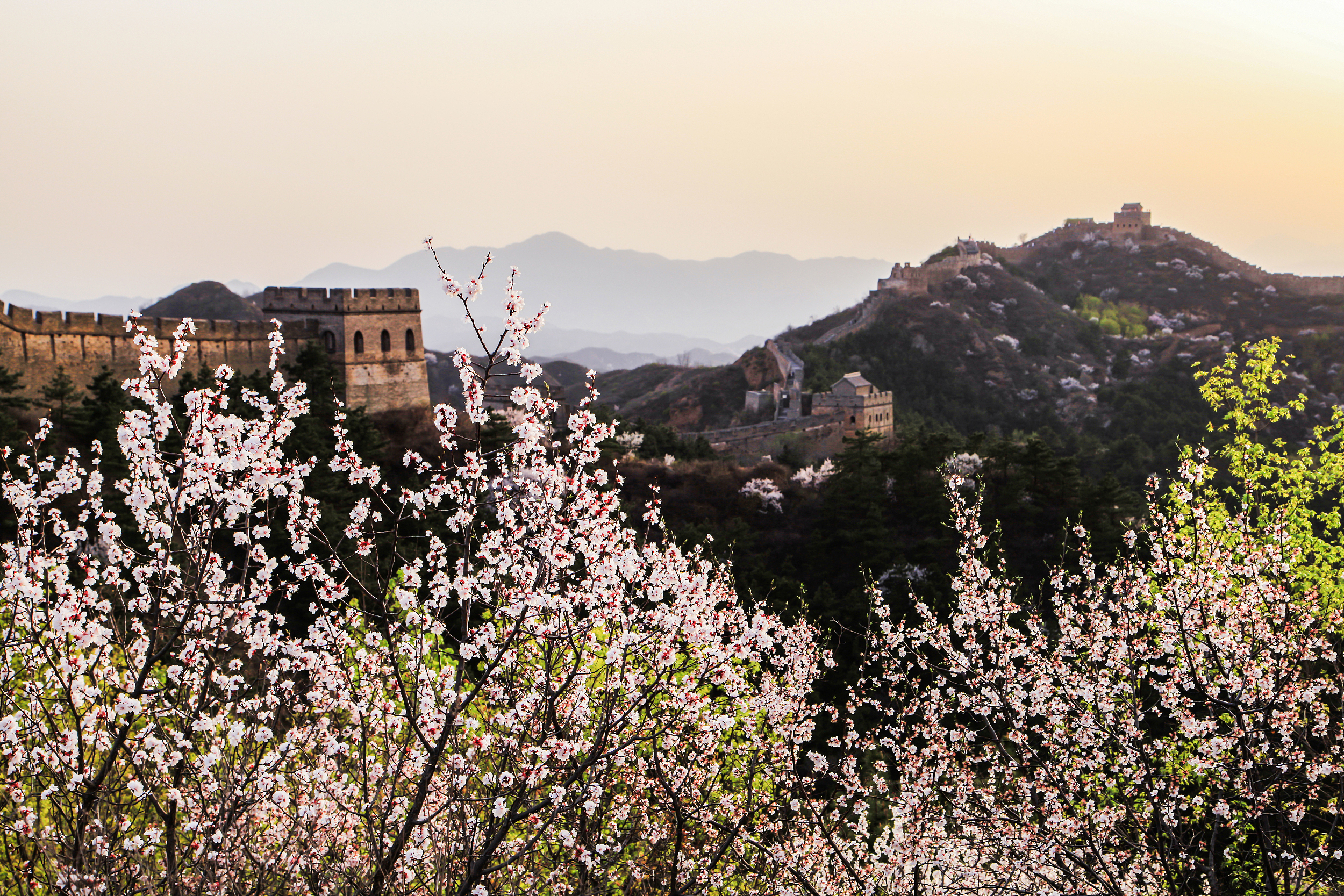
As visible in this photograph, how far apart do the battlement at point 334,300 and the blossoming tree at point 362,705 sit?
82.2 feet

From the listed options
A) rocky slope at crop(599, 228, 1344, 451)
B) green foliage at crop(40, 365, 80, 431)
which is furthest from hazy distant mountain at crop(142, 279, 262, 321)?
green foliage at crop(40, 365, 80, 431)

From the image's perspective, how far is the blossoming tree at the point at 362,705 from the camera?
729 centimetres

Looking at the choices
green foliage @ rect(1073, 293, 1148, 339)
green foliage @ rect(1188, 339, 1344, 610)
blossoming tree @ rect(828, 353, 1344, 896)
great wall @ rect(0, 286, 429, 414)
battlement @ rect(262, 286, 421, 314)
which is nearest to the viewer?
blossoming tree @ rect(828, 353, 1344, 896)

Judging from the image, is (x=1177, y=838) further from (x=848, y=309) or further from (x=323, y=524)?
(x=848, y=309)

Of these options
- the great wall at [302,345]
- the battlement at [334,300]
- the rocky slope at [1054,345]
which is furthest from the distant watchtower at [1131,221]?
the battlement at [334,300]

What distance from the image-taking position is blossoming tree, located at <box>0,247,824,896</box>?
7.29 m

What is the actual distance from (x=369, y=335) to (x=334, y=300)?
64.9 inches

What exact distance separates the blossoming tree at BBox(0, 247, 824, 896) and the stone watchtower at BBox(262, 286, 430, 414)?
2462 cm

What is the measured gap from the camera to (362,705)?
25.7ft

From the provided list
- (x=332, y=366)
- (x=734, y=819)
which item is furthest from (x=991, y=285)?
(x=734, y=819)

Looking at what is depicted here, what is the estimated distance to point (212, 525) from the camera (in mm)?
7398

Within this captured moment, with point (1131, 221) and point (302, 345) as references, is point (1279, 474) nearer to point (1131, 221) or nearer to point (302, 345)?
point (302, 345)

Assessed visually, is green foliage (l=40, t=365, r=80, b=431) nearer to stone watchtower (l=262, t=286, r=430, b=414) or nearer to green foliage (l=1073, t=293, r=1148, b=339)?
stone watchtower (l=262, t=286, r=430, b=414)

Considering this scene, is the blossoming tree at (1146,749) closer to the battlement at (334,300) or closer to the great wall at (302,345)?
the great wall at (302,345)
